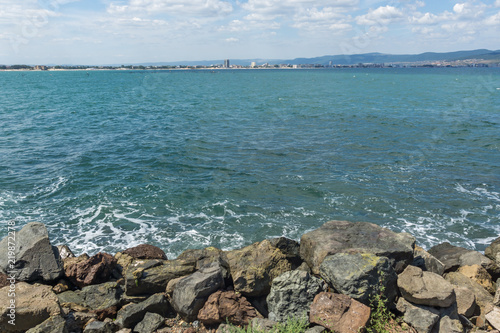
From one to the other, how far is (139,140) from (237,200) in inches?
870

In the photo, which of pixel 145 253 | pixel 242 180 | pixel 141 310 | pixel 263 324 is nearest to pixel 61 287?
pixel 145 253

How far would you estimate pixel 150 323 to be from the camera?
37.9ft

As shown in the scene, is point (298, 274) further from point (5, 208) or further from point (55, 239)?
point (5, 208)

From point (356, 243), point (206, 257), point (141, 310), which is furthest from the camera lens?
point (206, 257)

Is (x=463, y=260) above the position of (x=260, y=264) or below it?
below

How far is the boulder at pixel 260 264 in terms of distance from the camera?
40.2 feet

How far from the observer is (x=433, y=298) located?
10797 mm

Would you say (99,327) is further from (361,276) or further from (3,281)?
(361,276)

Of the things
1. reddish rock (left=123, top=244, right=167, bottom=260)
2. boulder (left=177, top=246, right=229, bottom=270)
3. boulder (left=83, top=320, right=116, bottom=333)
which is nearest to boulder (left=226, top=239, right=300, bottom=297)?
boulder (left=177, top=246, right=229, bottom=270)

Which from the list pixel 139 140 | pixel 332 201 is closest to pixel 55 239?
pixel 332 201

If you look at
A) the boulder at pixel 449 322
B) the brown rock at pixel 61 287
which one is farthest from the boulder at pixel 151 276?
the boulder at pixel 449 322

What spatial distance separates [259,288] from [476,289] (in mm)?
8227

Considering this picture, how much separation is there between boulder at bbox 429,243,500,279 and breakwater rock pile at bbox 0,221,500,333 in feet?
0.16

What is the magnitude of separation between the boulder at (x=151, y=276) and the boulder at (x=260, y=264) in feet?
6.87
